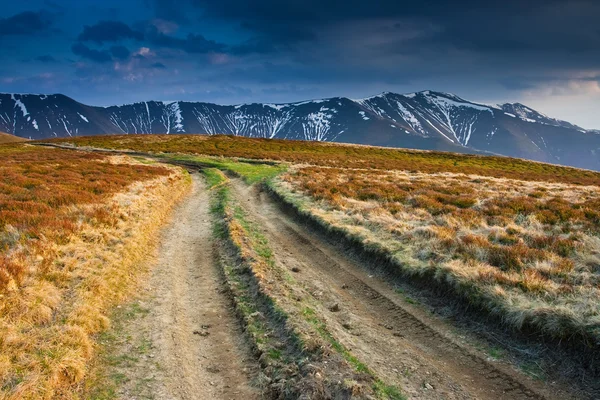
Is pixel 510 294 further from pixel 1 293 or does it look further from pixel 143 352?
pixel 1 293

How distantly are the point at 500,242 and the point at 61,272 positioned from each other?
47.4ft

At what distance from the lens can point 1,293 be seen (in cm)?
789

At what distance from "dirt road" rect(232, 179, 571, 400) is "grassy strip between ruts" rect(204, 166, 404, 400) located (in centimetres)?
45

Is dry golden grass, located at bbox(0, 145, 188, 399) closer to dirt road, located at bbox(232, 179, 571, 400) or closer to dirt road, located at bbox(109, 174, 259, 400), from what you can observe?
dirt road, located at bbox(109, 174, 259, 400)

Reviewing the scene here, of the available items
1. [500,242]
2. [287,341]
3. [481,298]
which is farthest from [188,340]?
[500,242]

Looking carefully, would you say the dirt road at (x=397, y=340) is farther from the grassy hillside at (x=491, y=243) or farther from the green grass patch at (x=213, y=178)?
the green grass patch at (x=213, y=178)

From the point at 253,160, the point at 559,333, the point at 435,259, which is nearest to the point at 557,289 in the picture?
the point at 559,333

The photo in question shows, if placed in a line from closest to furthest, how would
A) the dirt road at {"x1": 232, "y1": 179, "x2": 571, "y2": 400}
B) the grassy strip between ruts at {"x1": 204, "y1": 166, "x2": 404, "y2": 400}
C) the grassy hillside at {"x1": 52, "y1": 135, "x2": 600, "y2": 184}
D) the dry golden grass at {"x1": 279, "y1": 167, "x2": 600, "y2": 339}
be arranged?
the grassy strip between ruts at {"x1": 204, "y1": 166, "x2": 404, "y2": 400} → the dirt road at {"x1": 232, "y1": 179, "x2": 571, "y2": 400} → the dry golden grass at {"x1": 279, "y1": 167, "x2": 600, "y2": 339} → the grassy hillside at {"x1": 52, "y1": 135, "x2": 600, "y2": 184}

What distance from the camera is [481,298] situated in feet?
27.5

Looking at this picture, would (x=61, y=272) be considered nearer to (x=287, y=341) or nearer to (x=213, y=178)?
(x=287, y=341)

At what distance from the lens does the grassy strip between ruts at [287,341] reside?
586 centimetres

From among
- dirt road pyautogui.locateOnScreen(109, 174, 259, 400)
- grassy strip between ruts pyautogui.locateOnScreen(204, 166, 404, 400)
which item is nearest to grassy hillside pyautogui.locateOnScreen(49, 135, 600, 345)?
grassy strip between ruts pyautogui.locateOnScreen(204, 166, 404, 400)

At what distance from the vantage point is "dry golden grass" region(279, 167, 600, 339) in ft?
25.3

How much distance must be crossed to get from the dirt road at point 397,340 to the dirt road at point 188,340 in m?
2.33
